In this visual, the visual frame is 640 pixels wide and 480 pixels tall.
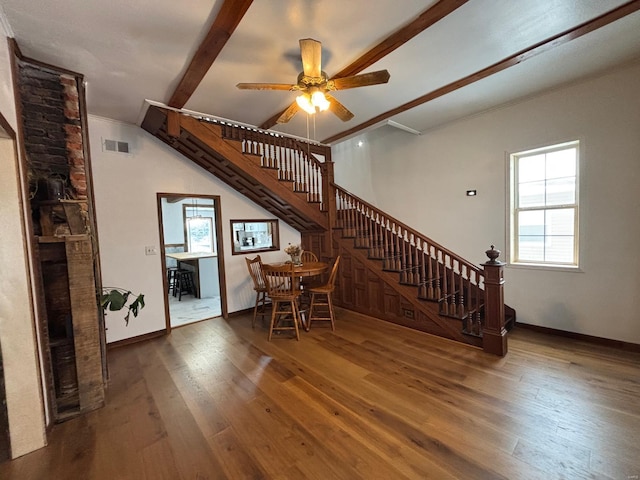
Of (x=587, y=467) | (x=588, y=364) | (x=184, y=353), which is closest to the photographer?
(x=587, y=467)

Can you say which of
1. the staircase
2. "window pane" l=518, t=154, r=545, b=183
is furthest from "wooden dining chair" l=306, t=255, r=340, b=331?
"window pane" l=518, t=154, r=545, b=183

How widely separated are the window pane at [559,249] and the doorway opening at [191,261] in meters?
4.72

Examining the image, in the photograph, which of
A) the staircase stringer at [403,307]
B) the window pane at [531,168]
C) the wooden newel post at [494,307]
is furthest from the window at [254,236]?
the window pane at [531,168]

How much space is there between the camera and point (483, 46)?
233 centimetres

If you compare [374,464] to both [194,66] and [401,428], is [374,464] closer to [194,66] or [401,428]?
[401,428]

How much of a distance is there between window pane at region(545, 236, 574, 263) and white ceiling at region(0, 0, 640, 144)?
189cm

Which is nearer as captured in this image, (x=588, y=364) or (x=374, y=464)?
(x=374, y=464)

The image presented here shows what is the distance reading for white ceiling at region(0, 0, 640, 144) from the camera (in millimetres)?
1853

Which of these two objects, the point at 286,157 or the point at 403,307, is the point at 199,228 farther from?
the point at 403,307

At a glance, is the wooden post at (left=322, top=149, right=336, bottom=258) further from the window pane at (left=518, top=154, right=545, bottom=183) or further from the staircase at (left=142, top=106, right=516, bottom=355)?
the window pane at (left=518, top=154, right=545, bottom=183)

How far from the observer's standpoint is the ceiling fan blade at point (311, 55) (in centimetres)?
198

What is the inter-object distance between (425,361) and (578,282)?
2224 millimetres

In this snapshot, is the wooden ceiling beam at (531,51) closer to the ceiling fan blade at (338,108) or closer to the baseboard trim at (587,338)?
the ceiling fan blade at (338,108)

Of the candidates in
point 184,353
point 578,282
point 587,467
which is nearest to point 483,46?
point 578,282
